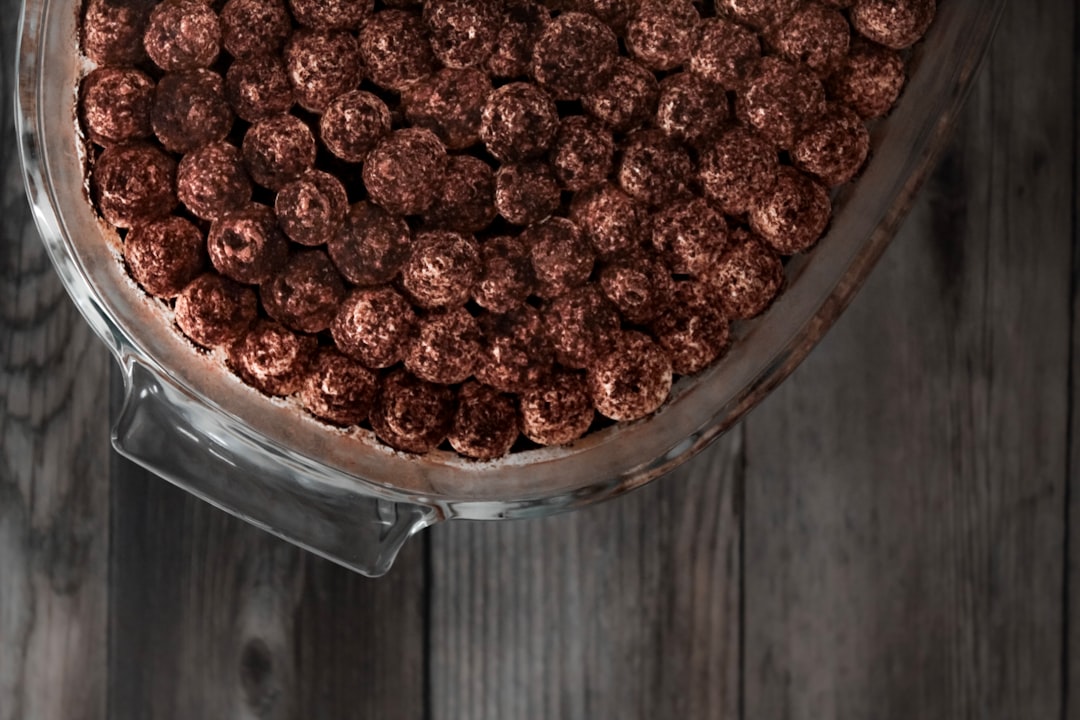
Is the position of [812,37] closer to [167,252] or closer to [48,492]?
[167,252]

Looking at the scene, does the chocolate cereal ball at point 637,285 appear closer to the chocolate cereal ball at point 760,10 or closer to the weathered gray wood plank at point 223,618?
the chocolate cereal ball at point 760,10

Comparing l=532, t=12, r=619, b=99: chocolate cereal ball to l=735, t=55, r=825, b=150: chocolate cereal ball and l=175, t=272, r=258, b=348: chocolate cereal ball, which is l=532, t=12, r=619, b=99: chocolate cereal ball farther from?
l=175, t=272, r=258, b=348: chocolate cereal ball

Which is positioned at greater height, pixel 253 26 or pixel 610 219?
pixel 253 26

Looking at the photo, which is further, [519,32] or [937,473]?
[937,473]

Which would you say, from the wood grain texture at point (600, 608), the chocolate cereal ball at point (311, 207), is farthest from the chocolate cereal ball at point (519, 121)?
the wood grain texture at point (600, 608)

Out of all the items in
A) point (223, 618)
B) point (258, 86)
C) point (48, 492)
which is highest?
point (258, 86)

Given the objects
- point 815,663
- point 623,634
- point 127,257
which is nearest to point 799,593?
point 815,663

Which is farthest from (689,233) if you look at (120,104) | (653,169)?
(120,104)
